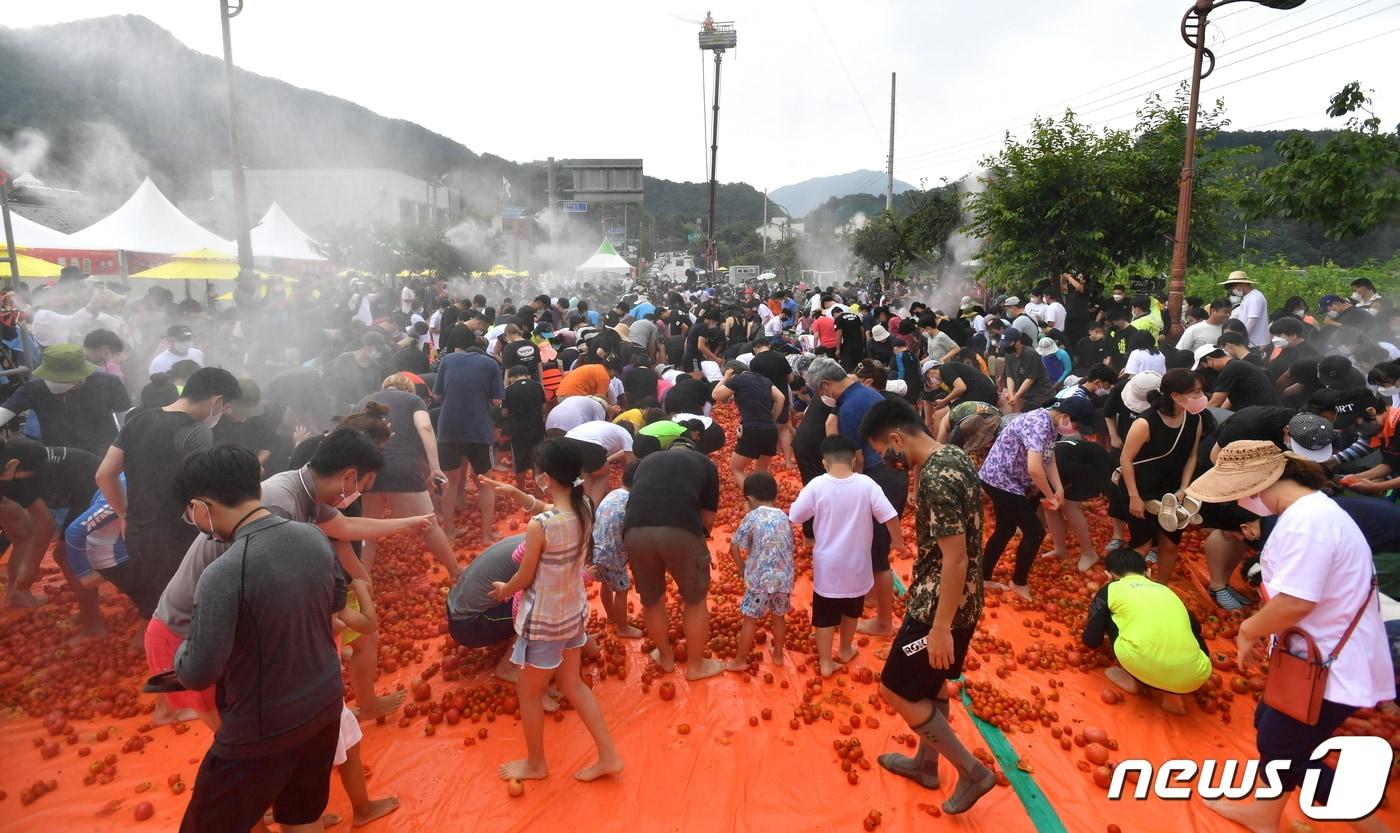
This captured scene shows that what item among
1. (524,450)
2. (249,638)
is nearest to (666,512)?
(249,638)

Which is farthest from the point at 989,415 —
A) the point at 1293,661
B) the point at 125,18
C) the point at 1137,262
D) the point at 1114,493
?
the point at 125,18

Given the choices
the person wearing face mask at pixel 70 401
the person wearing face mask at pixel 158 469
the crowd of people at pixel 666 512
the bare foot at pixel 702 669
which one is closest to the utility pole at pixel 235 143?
the crowd of people at pixel 666 512

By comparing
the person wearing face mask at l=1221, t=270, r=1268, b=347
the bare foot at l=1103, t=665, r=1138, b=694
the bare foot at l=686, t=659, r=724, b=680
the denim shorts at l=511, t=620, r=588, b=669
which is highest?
the person wearing face mask at l=1221, t=270, r=1268, b=347

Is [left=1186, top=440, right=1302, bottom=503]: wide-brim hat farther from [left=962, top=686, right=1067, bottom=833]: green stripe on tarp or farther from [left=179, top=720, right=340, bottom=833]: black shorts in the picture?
[left=179, top=720, right=340, bottom=833]: black shorts

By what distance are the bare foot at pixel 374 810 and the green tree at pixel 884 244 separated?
27633 millimetres

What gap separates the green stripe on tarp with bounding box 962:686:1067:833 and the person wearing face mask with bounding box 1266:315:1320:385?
619 centimetres

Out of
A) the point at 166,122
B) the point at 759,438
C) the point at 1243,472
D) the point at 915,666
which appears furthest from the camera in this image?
the point at 166,122

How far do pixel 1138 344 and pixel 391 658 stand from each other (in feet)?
27.4

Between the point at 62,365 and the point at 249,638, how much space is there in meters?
5.06

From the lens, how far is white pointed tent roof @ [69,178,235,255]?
15.9 m

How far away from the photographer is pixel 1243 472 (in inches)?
131

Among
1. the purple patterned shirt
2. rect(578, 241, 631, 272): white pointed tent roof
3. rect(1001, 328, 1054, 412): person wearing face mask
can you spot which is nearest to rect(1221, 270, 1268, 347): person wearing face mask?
rect(1001, 328, 1054, 412): person wearing face mask

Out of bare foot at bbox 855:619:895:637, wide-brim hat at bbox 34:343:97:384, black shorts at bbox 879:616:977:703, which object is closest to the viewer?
black shorts at bbox 879:616:977:703

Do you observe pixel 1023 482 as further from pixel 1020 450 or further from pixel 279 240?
pixel 279 240
